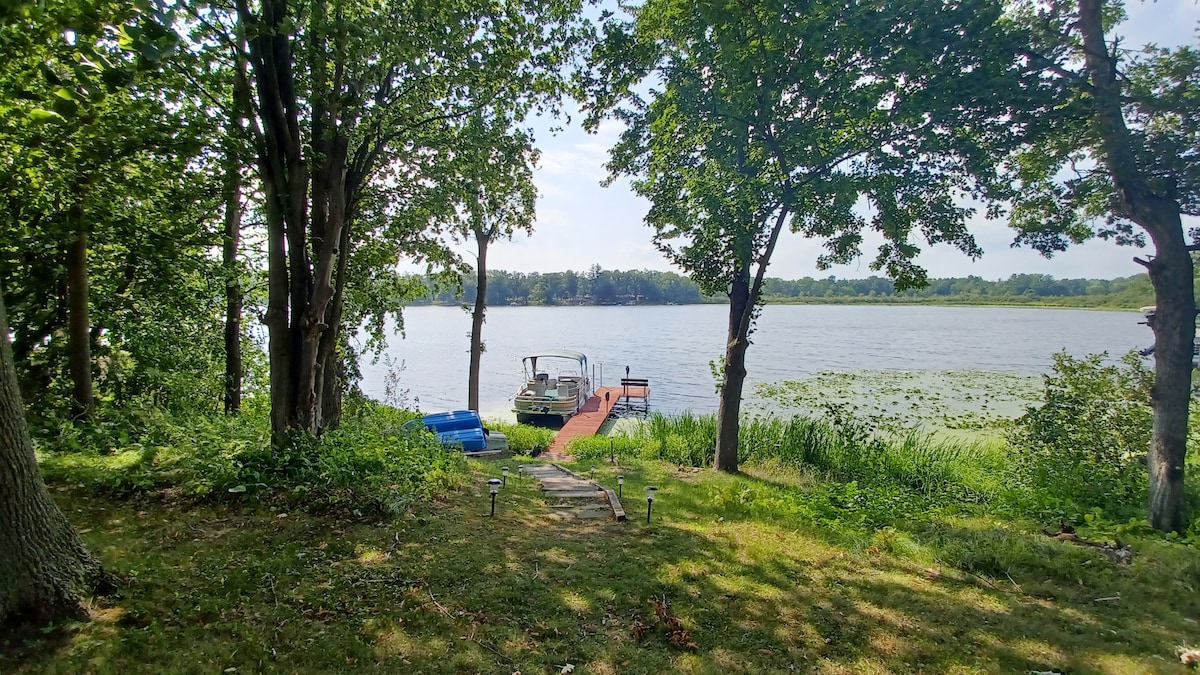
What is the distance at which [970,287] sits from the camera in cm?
5725

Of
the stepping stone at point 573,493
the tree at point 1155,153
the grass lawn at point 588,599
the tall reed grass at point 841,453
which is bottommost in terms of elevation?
the tall reed grass at point 841,453

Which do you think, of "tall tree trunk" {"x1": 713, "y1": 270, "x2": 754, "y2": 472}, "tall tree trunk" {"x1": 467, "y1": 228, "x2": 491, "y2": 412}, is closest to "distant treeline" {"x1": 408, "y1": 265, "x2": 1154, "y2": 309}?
"tall tree trunk" {"x1": 467, "y1": 228, "x2": 491, "y2": 412}

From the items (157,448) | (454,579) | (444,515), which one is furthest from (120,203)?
(454,579)

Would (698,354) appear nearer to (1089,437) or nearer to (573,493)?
(1089,437)

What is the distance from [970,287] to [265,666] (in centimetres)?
6858

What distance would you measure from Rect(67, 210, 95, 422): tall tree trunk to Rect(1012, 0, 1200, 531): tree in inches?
443

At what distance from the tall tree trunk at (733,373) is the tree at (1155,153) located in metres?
4.24

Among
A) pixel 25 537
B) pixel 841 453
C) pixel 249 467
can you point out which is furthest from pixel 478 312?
pixel 25 537

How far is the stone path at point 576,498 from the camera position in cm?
589

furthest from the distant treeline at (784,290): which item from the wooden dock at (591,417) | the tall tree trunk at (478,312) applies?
the tall tree trunk at (478,312)

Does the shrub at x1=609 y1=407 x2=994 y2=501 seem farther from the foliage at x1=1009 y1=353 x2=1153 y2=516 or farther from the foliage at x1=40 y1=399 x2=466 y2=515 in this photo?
the foliage at x1=40 y1=399 x2=466 y2=515

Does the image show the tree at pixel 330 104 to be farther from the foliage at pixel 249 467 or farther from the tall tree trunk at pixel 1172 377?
the tall tree trunk at pixel 1172 377

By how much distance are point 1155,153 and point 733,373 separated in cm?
573

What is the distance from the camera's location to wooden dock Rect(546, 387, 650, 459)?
50.9 feet
